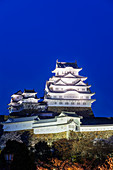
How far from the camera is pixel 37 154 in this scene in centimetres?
2750

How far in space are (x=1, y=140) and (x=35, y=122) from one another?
5.32 meters

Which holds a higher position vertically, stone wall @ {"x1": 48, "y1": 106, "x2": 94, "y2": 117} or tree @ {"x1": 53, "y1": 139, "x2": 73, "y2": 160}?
stone wall @ {"x1": 48, "y1": 106, "x2": 94, "y2": 117}

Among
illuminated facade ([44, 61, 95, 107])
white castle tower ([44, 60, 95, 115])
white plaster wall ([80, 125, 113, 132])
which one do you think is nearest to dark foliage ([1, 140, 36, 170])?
white plaster wall ([80, 125, 113, 132])

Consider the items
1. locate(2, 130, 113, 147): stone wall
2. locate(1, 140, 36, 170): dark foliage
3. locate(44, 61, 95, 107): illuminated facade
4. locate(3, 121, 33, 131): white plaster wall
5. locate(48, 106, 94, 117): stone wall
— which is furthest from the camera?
locate(44, 61, 95, 107): illuminated facade

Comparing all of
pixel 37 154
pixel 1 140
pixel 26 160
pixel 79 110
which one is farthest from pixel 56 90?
pixel 26 160

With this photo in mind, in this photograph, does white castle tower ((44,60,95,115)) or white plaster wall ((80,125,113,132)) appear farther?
white castle tower ((44,60,95,115))

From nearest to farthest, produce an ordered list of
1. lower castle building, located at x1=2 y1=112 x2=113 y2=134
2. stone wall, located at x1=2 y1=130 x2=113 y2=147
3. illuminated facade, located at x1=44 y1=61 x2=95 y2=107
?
stone wall, located at x1=2 y1=130 x2=113 y2=147 < lower castle building, located at x1=2 y1=112 x2=113 y2=134 < illuminated facade, located at x1=44 y1=61 x2=95 y2=107

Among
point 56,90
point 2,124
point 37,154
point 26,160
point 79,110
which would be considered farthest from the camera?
point 56,90

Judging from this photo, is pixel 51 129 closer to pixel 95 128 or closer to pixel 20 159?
pixel 95 128

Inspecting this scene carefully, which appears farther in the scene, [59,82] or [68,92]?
[59,82]

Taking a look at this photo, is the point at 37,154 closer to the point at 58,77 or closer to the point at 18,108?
the point at 18,108

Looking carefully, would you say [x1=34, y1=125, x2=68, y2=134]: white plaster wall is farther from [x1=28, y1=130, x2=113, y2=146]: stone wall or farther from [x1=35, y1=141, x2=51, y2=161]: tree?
[x1=35, y1=141, x2=51, y2=161]: tree

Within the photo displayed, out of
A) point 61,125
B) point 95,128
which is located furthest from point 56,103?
point 95,128

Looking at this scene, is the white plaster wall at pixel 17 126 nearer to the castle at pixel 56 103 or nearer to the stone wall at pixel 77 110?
the castle at pixel 56 103
